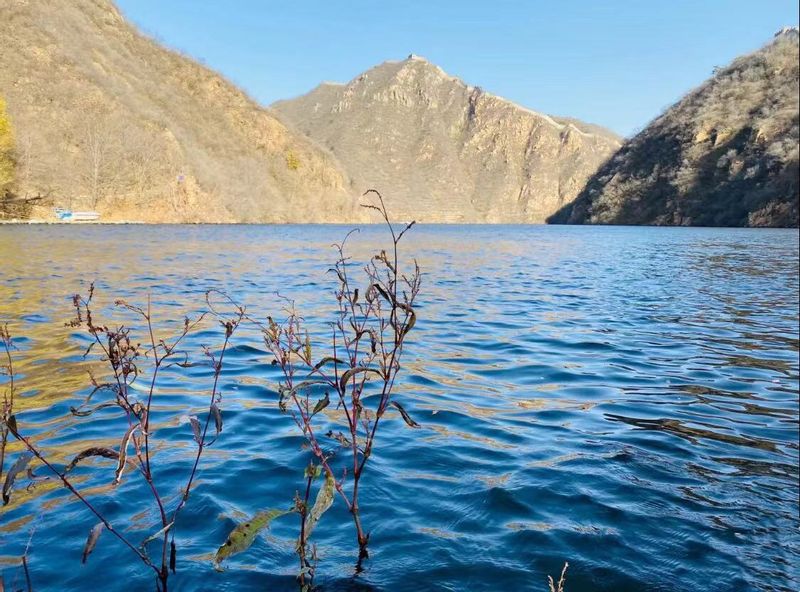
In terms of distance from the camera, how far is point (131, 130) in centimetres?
6994

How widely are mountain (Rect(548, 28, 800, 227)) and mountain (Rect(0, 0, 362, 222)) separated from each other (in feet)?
186

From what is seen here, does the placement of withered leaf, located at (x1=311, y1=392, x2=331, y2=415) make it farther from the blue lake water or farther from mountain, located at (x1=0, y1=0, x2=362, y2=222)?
mountain, located at (x1=0, y1=0, x2=362, y2=222)

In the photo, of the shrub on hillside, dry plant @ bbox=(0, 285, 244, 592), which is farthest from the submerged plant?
the shrub on hillside

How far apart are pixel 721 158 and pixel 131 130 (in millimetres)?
84081

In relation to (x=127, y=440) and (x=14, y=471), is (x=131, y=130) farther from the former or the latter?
(x=127, y=440)

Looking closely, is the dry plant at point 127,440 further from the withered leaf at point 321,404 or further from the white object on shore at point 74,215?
the white object on shore at point 74,215

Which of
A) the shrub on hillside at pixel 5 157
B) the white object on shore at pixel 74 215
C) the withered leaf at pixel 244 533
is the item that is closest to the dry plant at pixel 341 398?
the withered leaf at pixel 244 533

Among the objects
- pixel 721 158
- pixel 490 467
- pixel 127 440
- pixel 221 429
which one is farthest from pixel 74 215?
pixel 721 158

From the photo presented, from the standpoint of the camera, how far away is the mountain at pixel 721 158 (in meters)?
79.0

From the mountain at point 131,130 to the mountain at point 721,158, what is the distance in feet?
186

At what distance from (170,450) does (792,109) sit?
343ft

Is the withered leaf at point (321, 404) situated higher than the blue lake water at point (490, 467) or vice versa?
the withered leaf at point (321, 404)

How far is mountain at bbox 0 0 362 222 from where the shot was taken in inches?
2489

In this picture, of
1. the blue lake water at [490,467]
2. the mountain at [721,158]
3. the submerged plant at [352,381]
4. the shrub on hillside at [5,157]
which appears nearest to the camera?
the submerged plant at [352,381]
